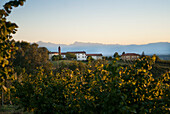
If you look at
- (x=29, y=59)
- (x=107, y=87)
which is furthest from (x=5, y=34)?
(x=29, y=59)

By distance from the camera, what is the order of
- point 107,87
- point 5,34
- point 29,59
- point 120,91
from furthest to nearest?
point 29,59 < point 107,87 < point 120,91 < point 5,34

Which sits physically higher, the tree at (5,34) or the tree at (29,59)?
the tree at (5,34)

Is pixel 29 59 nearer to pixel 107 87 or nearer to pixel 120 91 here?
pixel 107 87

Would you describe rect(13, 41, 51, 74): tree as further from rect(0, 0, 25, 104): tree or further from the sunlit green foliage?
rect(0, 0, 25, 104): tree

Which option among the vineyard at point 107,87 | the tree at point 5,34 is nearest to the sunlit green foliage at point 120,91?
the vineyard at point 107,87

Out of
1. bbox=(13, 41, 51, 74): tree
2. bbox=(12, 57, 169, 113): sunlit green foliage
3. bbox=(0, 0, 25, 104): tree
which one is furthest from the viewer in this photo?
bbox=(13, 41, 51, 74): tree

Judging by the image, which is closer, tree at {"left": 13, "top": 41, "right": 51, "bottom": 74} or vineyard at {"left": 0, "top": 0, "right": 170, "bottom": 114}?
vineyard at {"left": 0, "top": 0, "right": 170, "bottom": 114}

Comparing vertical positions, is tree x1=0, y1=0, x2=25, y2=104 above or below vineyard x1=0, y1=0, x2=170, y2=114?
above

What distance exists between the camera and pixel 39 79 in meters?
9.70

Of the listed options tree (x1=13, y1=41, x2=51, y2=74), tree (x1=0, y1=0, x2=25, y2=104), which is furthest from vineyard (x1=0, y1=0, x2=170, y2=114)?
tree (x1=13, y1=41, x2=51, y2=74)

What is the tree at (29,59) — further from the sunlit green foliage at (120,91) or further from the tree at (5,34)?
the tree at (5,34)

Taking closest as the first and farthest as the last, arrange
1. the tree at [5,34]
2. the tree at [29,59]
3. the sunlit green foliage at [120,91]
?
the tree at [5,34] → the sunlit green foliage at [120,91] → the tree at [29,59]

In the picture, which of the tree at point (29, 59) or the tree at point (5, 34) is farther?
the tree at point (29, 59)

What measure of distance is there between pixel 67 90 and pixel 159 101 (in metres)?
4.11
